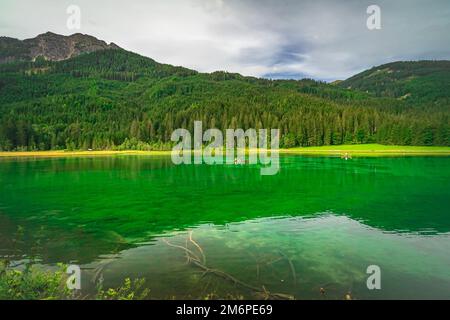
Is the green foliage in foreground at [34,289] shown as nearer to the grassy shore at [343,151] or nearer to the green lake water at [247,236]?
the green lake water at [247,236]

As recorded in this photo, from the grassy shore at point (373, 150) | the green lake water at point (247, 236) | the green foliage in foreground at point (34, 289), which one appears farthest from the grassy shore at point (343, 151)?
the green foliage in foreground at point (34, 289)

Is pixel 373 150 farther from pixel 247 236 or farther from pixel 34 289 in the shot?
pixel 34 289

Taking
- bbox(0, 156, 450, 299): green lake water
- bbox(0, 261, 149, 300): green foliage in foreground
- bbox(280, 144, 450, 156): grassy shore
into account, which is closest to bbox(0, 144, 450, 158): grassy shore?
bbox(280, 144, 450, 156): grassy shore

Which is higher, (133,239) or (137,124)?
(137,124)

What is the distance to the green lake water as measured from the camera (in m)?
14.5

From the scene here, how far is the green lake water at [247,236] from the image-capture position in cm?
1445

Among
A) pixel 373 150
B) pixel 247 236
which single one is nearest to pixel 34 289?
pixel 247 236
